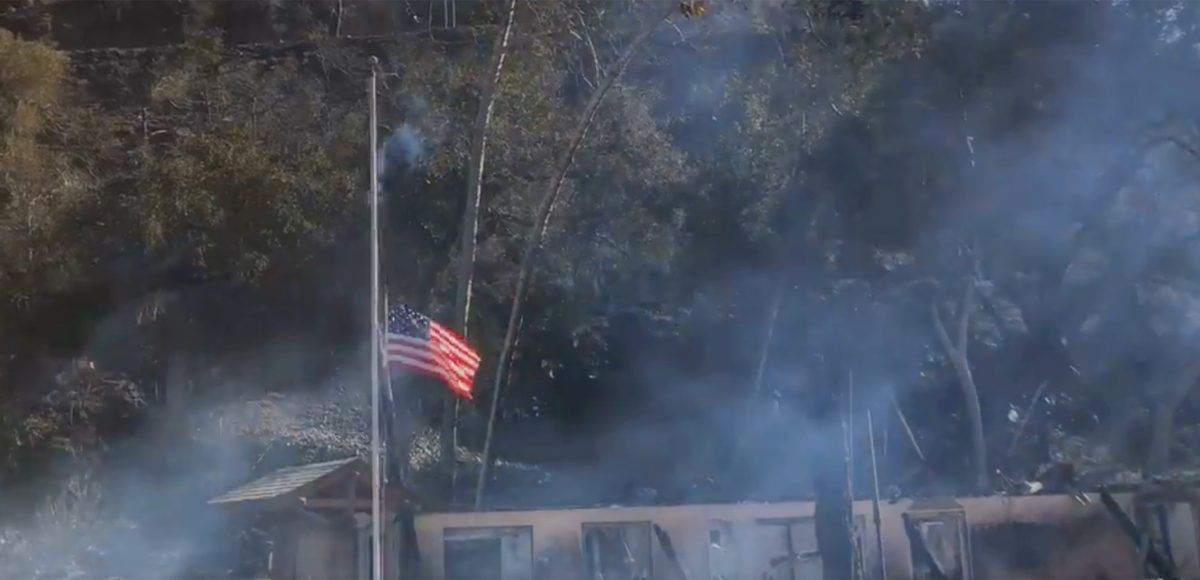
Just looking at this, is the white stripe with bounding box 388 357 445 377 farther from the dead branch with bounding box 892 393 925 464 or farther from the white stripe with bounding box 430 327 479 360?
the dead branch with bounding box 892 393 925 464

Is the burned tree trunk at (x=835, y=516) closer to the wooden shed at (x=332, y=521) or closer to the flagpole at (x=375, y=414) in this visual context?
the wooden shed at (x=332, y=521)

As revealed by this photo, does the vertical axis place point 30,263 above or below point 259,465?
above

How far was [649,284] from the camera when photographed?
837 inches

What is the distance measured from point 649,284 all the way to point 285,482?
846 cm

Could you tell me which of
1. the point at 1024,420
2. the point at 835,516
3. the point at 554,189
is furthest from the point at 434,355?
the point at 1024,420

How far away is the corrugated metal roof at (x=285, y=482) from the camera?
1341 centimetres

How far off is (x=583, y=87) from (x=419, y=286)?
4.02 meters

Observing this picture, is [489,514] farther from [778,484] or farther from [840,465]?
[778,484]

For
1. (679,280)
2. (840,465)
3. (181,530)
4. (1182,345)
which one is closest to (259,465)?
(181,530)

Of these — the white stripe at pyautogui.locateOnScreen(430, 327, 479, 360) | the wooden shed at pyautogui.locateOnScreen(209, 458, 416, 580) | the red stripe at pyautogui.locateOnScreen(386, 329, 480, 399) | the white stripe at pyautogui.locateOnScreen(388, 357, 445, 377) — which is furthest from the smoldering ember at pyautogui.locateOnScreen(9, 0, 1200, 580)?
the white stripe at pyautogui.locateOnScreen(388, 357, 445, 377)

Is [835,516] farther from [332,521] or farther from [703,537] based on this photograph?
[332,521]

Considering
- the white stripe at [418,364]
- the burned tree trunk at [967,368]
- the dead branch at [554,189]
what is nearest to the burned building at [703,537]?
the white stripe at [418,364]

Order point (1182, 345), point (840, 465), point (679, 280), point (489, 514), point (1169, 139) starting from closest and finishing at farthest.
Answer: point (489, 514), point (840, 465), point (1169, 139), point (1182, 345), point (679, 280)

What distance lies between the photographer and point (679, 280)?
2106 cm
